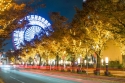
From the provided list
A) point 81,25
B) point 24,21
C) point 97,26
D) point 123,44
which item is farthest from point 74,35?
point 24,21

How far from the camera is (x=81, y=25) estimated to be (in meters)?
49.7

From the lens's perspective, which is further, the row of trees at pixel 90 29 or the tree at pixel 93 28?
the tree at pixel 93 28

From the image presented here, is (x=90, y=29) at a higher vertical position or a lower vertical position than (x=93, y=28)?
lower

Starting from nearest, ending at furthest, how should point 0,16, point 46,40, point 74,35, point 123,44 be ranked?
point 0,16 → point 123,44 → point 74,35 → point 46,40

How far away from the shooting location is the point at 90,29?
1784 inches

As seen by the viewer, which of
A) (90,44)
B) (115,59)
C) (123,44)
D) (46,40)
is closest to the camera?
(123,44)

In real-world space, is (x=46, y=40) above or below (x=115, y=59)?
above

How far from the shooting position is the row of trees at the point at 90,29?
34.5 metres

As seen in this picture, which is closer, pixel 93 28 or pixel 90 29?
pixel 90 29

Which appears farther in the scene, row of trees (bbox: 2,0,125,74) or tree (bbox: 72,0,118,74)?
tree (bbox: 72,0,118,74)

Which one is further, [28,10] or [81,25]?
[81,25]

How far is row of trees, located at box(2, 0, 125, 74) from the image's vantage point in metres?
34.5

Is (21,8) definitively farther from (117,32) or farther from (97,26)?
(97,26)

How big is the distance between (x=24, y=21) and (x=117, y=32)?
51.2 ft
